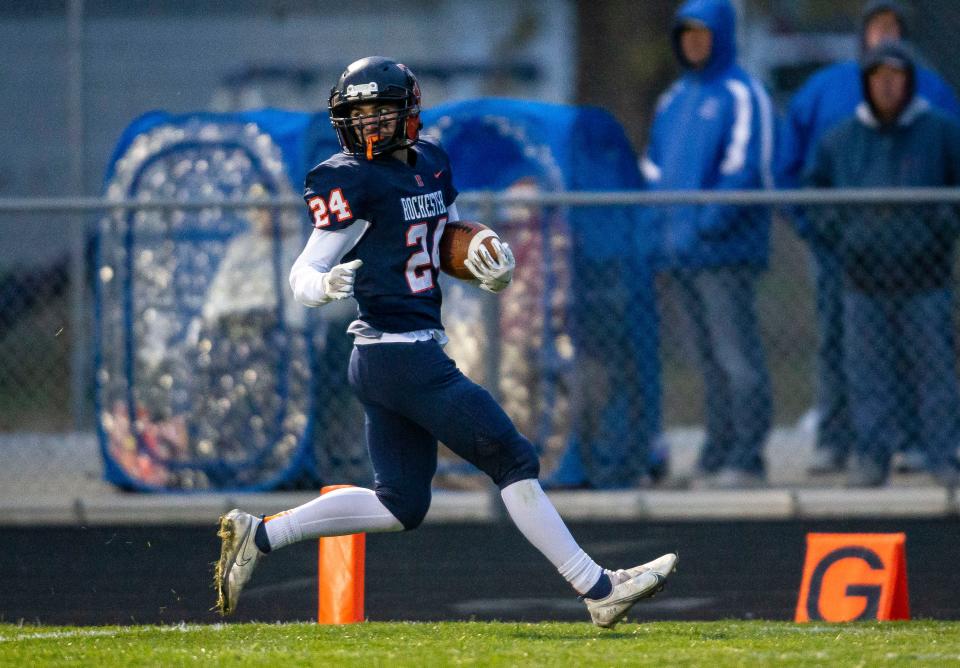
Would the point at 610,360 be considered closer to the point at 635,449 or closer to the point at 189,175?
the point at 635,449

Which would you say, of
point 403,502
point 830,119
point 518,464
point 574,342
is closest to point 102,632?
point 403,502

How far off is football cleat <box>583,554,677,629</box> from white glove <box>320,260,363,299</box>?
48.5 inches

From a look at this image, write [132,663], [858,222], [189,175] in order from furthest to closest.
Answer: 1. [189,175]
2. [858,222]
3. [132,663]

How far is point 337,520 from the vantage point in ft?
19.7

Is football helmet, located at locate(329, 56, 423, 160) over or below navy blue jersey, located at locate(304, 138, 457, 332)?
over

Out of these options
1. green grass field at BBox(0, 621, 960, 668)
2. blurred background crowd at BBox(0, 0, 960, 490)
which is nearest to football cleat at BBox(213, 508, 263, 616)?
green grass field at BBox(0, 621, 960, 668)

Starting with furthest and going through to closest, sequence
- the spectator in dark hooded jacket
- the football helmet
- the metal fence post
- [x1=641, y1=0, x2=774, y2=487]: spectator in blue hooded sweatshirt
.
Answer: the metal fence post → [x1=641, y1=0, x2=774, y2=487]: spectator in blue hooded sweatshirt → the spectator in dark hooded jacket → the football helmet

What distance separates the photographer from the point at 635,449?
9.88 meters

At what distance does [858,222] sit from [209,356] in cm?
349

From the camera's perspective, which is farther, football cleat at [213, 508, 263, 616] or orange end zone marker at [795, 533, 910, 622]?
orange end zone marker at [795, 533, 910, 622]

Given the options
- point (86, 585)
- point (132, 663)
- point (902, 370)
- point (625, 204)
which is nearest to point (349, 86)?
Result: point (132, 663)

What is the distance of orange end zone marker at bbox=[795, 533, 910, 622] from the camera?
6414 millimetres

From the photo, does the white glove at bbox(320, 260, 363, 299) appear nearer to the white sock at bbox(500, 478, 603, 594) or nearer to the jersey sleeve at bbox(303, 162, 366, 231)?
the jersey sleeve at bbox(303, 162, 366, 231)

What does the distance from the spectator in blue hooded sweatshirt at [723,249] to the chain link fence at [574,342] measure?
0.5 inches
